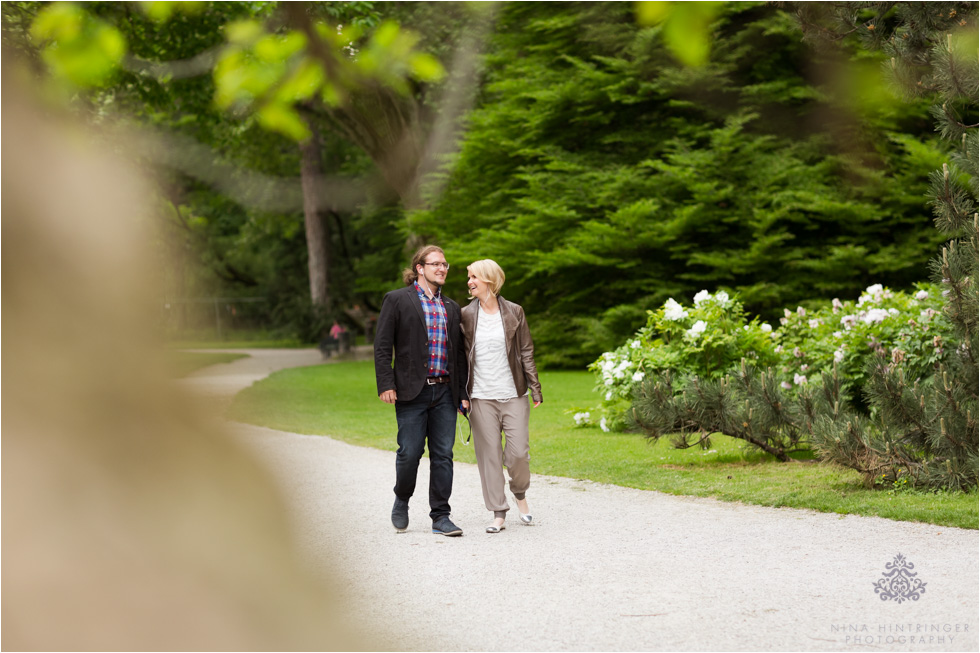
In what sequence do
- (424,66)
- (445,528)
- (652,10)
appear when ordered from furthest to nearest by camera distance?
1. (445,528)
2. (424,66)
3. (652,10)

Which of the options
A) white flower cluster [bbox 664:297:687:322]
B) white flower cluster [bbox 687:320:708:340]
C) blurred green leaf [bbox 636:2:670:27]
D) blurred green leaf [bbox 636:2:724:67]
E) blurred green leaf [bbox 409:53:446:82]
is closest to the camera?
blurred green leaf [bbox 636:2:724:67]

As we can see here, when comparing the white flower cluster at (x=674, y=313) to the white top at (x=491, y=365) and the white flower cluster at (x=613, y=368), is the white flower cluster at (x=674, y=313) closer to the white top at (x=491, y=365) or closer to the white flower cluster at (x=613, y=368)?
the white flower cluster at (x=613, y=368)

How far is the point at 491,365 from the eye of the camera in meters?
6.65

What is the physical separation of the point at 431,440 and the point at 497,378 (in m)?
0.64

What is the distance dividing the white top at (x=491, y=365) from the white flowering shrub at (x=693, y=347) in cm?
386

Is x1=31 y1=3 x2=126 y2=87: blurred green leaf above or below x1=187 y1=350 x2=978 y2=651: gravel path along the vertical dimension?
Answer: above

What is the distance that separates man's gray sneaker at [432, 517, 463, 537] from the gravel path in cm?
6

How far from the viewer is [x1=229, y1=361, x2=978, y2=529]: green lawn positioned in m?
6.69

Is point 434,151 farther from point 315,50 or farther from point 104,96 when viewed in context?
point 315,50

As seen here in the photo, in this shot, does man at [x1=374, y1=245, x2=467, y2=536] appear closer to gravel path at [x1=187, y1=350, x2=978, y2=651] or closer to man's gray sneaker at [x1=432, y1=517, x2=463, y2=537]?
man's gray sneaker at [x1=432, y1=517, x2=463, y2=537]

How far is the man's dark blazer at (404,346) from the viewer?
6.39 meters

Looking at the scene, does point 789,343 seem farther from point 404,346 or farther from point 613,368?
point 404,346

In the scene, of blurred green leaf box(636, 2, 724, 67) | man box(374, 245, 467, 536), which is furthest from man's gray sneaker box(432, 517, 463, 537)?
blurred green leaf box(636, 2, 724, 67)

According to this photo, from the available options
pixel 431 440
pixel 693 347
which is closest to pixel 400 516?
pixel 431 440
